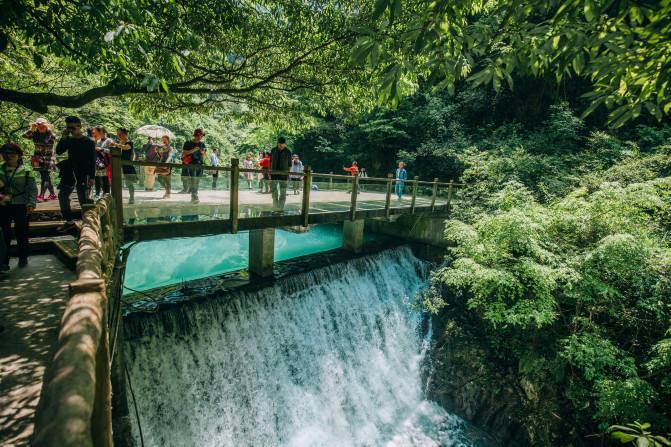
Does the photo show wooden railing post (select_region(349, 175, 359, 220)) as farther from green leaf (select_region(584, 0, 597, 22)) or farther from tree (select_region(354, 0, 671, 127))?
green leaf (select_region(584, 0, 597, 22))

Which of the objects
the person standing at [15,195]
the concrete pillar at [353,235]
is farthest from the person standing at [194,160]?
the concrete pillar at [353,235]

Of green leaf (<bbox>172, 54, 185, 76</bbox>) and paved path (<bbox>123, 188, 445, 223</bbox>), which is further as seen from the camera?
paved path (<bbox>123, 188, 445, 223</bbox>)

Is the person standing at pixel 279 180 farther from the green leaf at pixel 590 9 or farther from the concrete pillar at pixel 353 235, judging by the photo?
the green leaf at pixel 590 9

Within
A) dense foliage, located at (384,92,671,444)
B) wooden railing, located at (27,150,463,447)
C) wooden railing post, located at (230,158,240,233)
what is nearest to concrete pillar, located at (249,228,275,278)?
wooden railing post, located at (230,158,240,233)

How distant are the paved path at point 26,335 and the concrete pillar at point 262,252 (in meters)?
4.50

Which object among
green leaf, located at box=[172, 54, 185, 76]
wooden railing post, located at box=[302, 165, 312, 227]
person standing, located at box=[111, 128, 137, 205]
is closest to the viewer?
green leaf, located at box=[172, 54, 185, 76]

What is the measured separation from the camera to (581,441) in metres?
7.38

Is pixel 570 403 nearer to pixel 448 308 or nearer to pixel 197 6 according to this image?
pixel 448 308

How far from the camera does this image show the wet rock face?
7.98 meters

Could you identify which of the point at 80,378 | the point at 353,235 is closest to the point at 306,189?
the point at 353,235

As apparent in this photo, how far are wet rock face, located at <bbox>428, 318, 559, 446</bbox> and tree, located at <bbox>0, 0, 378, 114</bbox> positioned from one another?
27.0ft

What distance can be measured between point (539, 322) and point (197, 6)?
9.61 m

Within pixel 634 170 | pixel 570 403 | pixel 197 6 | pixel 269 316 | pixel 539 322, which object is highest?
pixel 197 6

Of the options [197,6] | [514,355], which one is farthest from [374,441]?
[197,6]
